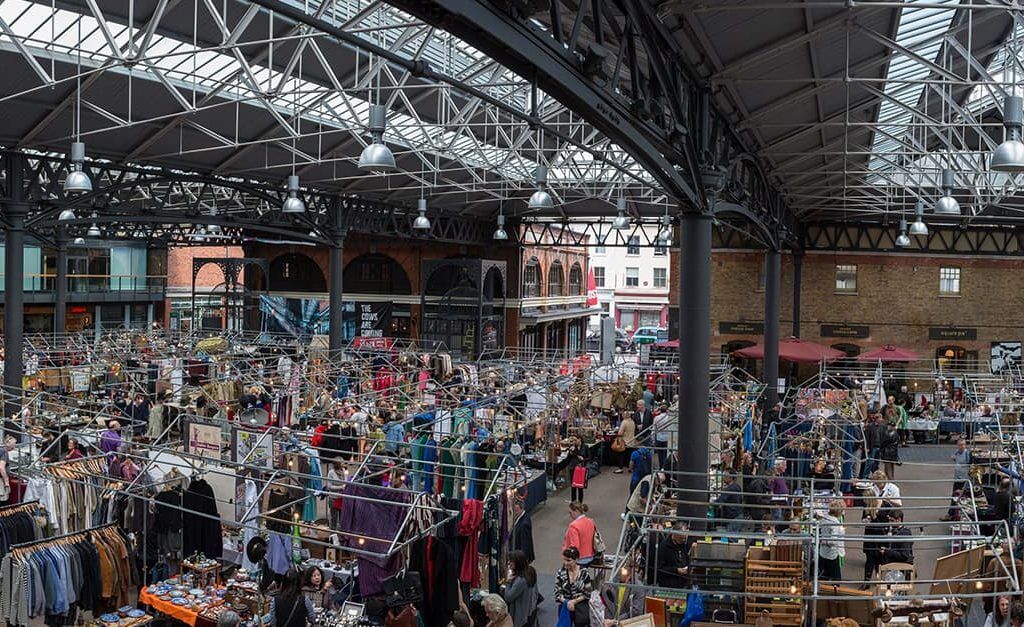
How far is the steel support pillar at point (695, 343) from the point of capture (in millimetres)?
11734

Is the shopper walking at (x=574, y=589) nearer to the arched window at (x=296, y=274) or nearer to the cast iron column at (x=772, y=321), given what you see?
the cast iron column at (x=772, y=321)

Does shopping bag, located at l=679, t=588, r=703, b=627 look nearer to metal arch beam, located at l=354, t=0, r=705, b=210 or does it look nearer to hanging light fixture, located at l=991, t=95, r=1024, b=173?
metal arch beam, located at l=354, t=0, r=705, b=210

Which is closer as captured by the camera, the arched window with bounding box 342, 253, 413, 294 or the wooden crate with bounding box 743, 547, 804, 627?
the wooden crate with bounding box 743, 547, 804, 627

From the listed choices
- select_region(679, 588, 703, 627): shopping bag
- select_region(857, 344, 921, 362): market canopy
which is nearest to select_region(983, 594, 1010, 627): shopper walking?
select_region(679, 588, 703, 627): shopping bag

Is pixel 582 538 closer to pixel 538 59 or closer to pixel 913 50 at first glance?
pixel 538 59

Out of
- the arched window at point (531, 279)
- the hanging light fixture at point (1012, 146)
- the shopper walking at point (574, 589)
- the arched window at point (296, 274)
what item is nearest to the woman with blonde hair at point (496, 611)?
the shopper walking at point (574, 589)

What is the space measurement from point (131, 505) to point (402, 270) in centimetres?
2944

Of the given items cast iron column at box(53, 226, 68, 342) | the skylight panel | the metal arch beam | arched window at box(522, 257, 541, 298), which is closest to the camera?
the metal arch beam

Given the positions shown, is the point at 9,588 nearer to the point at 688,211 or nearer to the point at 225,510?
the point at 225,510

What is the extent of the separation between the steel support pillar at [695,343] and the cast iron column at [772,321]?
11805 mm

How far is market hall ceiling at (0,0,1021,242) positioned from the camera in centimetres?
929

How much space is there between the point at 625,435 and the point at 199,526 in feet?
34.4

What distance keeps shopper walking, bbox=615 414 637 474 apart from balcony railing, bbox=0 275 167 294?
32859 millimetres

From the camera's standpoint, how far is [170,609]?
899 centimetres
